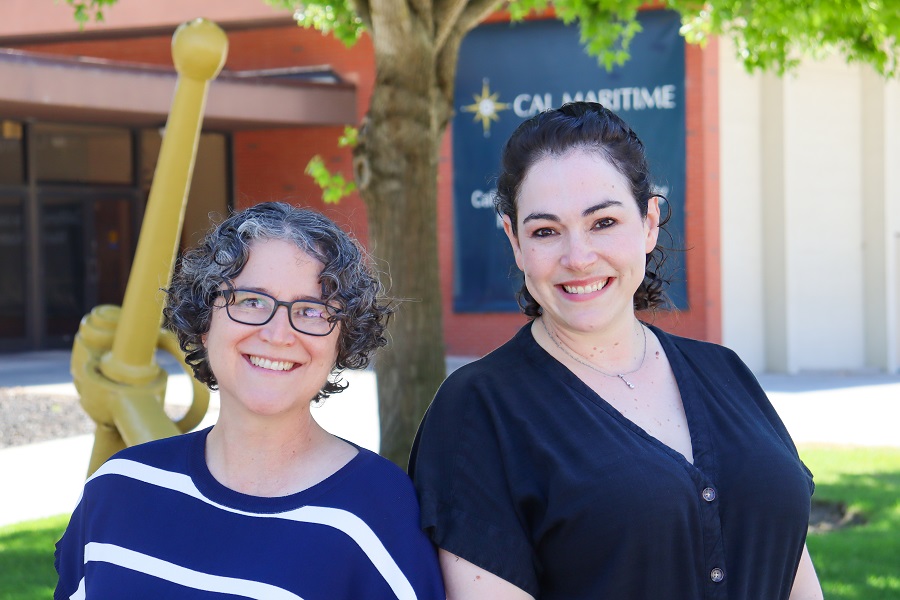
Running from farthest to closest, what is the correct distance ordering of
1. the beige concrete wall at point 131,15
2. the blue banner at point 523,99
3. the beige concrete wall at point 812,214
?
the beige concrete wall at point 131,15
the blue banner at point 523,99
the beige concrete wall at point 812,214

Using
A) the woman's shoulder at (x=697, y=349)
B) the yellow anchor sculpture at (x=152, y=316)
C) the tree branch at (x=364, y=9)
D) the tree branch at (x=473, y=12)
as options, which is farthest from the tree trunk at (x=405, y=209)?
the woman's shoulder at (x=697, y=349)

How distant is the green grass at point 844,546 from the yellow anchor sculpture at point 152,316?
163cm

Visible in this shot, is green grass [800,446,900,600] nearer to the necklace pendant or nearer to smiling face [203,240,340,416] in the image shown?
the necklace pendant

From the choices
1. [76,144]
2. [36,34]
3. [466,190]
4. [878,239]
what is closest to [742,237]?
[878,239]

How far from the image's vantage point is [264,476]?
204cm

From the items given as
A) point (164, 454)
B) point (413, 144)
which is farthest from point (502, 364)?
point (413, 144)

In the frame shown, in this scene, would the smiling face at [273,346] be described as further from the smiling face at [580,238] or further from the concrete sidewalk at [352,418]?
the concrete sidewalk at [352,418]

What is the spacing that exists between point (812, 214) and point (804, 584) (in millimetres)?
11490

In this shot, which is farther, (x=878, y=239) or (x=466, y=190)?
(x=466, y=190)

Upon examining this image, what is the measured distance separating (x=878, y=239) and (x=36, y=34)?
11.8 metres

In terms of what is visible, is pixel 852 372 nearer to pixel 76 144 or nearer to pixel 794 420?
pixel 794 420

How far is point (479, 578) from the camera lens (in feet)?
6.39

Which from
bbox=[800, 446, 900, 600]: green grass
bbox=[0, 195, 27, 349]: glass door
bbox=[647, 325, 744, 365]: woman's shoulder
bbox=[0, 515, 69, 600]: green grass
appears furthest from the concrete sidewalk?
bbox=[647, 325, 744, 365]: woman's shoulder

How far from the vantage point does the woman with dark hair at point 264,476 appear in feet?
6.31
